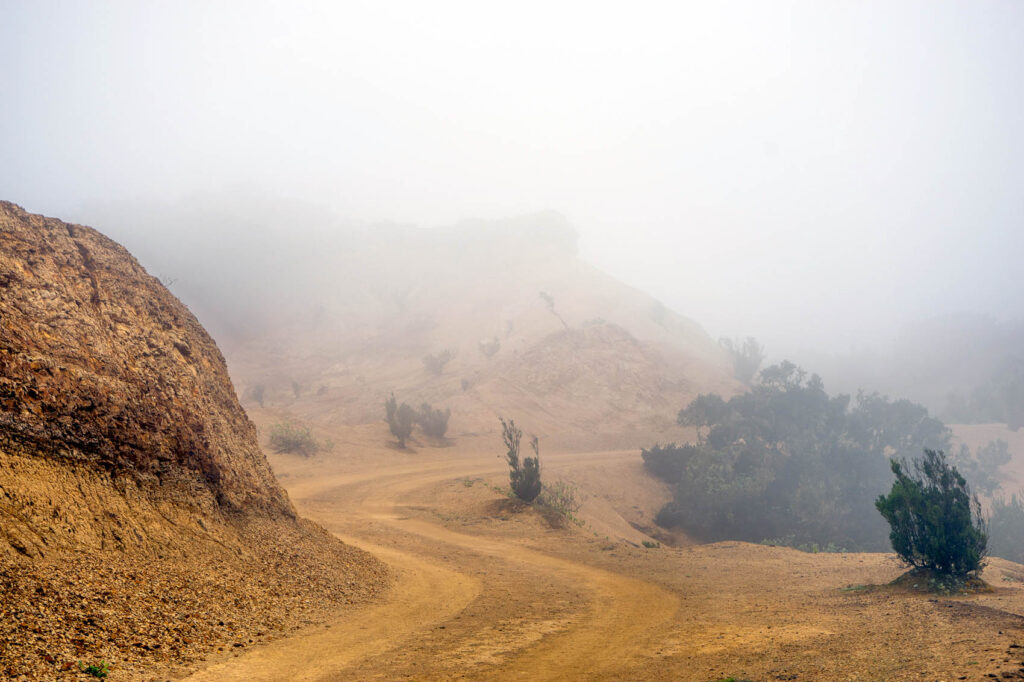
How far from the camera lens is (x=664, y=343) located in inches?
2414

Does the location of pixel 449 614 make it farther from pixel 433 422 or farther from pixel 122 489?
pixel 433 422

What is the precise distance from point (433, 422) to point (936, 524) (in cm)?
2913

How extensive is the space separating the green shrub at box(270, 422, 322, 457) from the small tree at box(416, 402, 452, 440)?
8905 mm

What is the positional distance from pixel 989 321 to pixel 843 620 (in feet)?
399

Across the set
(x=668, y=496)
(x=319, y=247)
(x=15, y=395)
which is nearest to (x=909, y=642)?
(x=15, y=395)

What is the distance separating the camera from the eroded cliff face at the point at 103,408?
6.51 metres

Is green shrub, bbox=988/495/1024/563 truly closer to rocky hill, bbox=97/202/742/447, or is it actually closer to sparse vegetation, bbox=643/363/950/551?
sparse vegetation, bbox=643/363/950/551

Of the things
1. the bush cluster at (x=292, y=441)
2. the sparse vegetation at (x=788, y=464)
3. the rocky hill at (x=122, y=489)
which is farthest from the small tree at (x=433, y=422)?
the rocky hill at (x=122, y=489)

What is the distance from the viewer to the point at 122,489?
24.6ft

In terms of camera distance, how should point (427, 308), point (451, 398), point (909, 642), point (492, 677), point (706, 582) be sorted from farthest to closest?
1. point (427, 308)
2. point (451, 398)
3. point (706, 582)
4. point (909, 642)
5. point (492, 677)

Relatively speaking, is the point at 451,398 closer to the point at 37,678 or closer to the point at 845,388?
the point at 37,678

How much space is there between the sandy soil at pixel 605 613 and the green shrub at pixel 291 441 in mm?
7688

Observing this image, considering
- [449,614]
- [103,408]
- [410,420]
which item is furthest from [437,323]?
[103,408]

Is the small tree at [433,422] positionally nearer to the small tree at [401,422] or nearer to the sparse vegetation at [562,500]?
the small tree at [401,422]
